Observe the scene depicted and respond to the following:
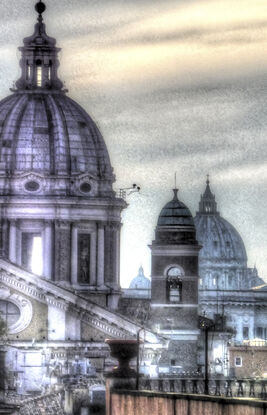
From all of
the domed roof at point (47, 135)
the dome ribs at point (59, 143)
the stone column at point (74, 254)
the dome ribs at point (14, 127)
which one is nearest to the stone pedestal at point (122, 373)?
the stone column at point (74, 254)

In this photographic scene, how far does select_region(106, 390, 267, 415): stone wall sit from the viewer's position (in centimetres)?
7569

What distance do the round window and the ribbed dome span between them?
1947 cm

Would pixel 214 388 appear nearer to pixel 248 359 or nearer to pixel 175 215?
pixel 175 215

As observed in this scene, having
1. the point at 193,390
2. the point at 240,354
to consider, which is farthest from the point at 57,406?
the point at 240,354

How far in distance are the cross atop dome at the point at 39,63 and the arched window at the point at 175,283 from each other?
13.1m

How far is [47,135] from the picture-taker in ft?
552

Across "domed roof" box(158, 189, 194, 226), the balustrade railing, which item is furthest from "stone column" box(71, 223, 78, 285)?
the balustrade railing

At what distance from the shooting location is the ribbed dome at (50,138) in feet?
551

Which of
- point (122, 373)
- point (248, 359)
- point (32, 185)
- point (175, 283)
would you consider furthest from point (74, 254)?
point (122, 373)

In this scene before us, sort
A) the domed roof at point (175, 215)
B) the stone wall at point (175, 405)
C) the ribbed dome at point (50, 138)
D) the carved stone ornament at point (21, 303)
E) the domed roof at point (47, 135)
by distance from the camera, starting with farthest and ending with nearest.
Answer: the ribbed dome at point (50, 138)
the domed roof at point (47, 135)
the domed roof at point (175, 215)
the carved stone ornament at point (21, 303)
the stone wall at point (175, 405)

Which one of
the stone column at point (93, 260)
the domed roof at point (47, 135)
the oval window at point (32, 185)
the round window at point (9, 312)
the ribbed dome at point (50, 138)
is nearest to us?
the round window at point (9, 312)

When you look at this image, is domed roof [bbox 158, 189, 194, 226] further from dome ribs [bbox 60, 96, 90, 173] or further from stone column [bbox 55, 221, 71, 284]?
stone column [bbox 55, 221, 71, 284]

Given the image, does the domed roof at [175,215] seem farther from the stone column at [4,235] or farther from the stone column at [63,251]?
the stone column at [4,235]

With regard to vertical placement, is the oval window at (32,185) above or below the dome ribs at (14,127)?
below
